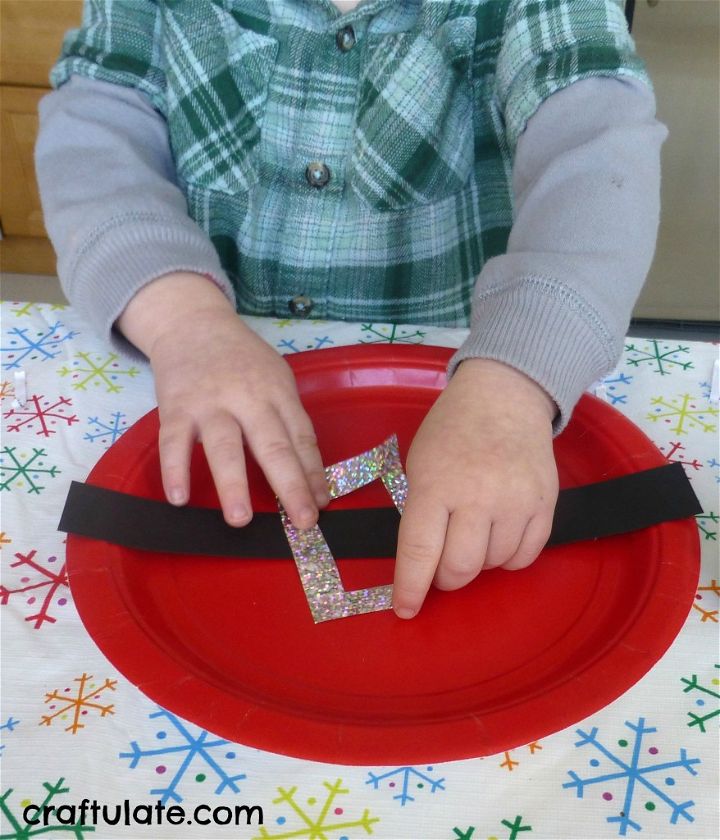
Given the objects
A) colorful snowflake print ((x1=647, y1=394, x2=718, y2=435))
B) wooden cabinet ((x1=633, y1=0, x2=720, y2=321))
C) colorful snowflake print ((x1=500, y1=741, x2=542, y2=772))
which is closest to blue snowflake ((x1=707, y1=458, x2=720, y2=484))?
colorful snowflake print ((x1=647, y1=394, x2=718, y2=435))

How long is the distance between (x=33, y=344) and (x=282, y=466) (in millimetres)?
275

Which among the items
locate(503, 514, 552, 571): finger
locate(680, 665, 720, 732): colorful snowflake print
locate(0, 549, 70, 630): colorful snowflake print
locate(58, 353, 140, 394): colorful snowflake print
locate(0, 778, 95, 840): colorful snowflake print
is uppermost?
locate(503, 514, 552, 571): finger

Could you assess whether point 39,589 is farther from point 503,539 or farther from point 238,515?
point 503,539

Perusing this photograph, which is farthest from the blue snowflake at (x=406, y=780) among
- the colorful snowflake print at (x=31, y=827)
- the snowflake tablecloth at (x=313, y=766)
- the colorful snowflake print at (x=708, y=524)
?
the colorful snowflake print at (x=708, y=524)

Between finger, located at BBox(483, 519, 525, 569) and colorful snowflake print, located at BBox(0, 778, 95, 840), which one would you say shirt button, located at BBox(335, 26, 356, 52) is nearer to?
→ finger, located at BBox(483, 519, 525, 569)

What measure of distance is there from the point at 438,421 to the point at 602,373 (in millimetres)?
134

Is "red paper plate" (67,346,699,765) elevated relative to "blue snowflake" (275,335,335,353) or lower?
elevated

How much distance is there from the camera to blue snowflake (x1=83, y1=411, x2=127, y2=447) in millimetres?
530

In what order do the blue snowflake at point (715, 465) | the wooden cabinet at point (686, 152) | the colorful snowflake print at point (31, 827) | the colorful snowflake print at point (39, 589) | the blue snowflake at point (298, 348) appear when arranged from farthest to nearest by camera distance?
the wooden cabinet at point (686, 152), the blue snowflake at point (298, 348), the blue snowflake at point (715, 465), the colorful snowflake print at point (39, 589), the colorful snowflake print at point (31, 827)

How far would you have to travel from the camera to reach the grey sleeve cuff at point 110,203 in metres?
0.56

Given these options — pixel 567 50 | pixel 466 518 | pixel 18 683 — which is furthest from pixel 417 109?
pixel 18 683

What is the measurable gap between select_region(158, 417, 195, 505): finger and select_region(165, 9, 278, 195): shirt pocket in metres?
0.31

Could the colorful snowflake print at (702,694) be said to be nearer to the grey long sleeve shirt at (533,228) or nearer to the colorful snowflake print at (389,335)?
the grey long sleeve shirt at (533,228)

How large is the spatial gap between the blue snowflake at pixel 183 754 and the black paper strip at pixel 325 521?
105 mm
